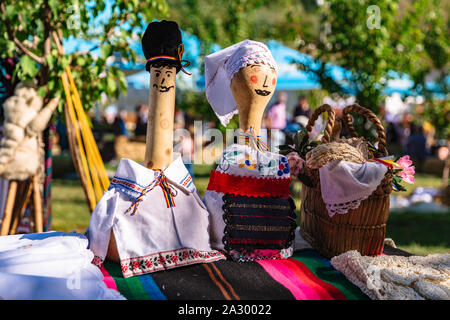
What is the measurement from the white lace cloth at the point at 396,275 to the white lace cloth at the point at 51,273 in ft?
2.57

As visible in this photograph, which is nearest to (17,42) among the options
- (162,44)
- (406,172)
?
(162,44)

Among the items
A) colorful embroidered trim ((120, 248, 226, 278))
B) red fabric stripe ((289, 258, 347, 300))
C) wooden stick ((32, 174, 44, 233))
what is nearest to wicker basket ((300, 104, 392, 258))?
red fabric stripe ((289, 258, 347, 300))

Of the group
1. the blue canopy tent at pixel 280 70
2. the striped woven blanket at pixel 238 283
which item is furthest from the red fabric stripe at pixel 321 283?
the blue canopy tent at pixel 280 70

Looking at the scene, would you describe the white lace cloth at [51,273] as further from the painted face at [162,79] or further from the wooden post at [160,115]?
the painted face at [162,79]

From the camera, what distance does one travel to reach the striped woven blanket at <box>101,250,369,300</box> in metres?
1.25

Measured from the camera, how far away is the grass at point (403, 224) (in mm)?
3407

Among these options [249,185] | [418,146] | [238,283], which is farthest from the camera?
[418,146]

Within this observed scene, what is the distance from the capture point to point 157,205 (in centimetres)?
147

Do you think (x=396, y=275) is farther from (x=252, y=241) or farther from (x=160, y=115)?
(x=160, y=115)

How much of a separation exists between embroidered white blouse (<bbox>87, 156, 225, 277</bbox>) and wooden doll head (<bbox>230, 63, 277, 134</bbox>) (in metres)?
0.37

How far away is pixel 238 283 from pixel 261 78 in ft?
2.56

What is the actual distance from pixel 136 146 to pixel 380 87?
5.53m
